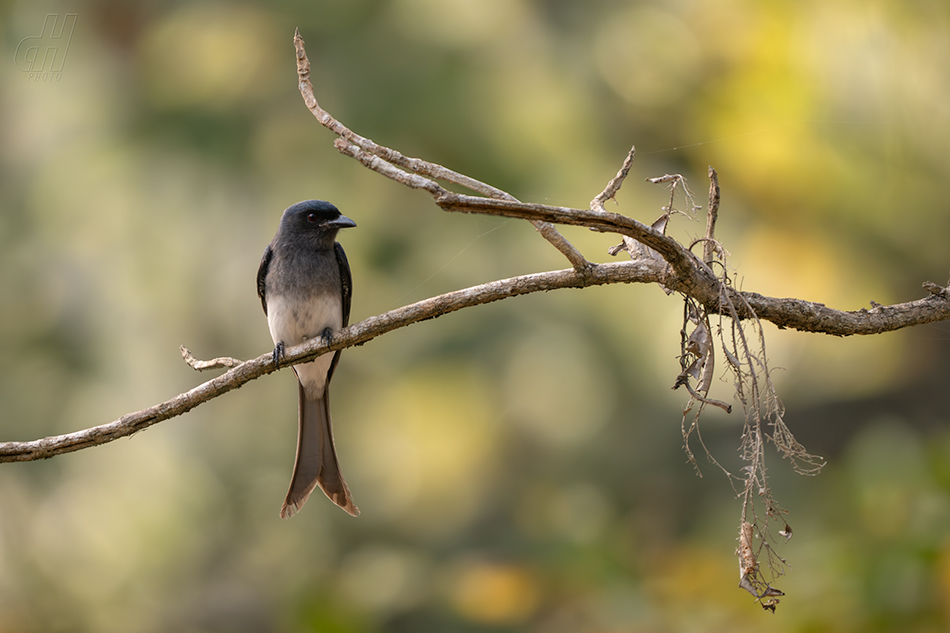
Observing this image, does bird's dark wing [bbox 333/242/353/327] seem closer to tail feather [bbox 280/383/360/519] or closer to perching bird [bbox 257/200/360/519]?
perching bird [bbox 257/200/360/519]

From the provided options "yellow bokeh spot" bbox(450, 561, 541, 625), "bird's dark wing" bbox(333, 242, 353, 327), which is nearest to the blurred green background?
"yellow bokeh spot" bbox(450, 561, 541, 625)

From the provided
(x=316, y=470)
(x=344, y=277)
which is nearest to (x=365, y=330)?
(x=316, y=470)

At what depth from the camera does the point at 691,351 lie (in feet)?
5.97

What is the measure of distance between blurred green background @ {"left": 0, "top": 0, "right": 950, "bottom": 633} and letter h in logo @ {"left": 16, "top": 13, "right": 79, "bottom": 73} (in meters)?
0.10

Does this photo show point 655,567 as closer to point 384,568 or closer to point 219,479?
point 384,568

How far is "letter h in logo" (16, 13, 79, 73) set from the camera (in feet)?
20.9

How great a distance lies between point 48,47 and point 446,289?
12.9ft

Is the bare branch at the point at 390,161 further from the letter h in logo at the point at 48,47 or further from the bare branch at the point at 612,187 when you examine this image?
the letter h in logo at the point at 48,47

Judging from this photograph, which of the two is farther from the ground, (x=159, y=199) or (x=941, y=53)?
(x=941, y=53)

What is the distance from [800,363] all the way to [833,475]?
117 cm

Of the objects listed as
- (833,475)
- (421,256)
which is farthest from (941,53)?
(421,256)

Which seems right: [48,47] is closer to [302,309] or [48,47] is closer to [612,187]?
[302,309]

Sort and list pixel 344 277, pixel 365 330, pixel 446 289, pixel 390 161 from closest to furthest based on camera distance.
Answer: pixel 390 161 < pixel 365 330 < pixel 344 277 < pixel 446 289

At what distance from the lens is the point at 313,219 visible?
3.44 metres
